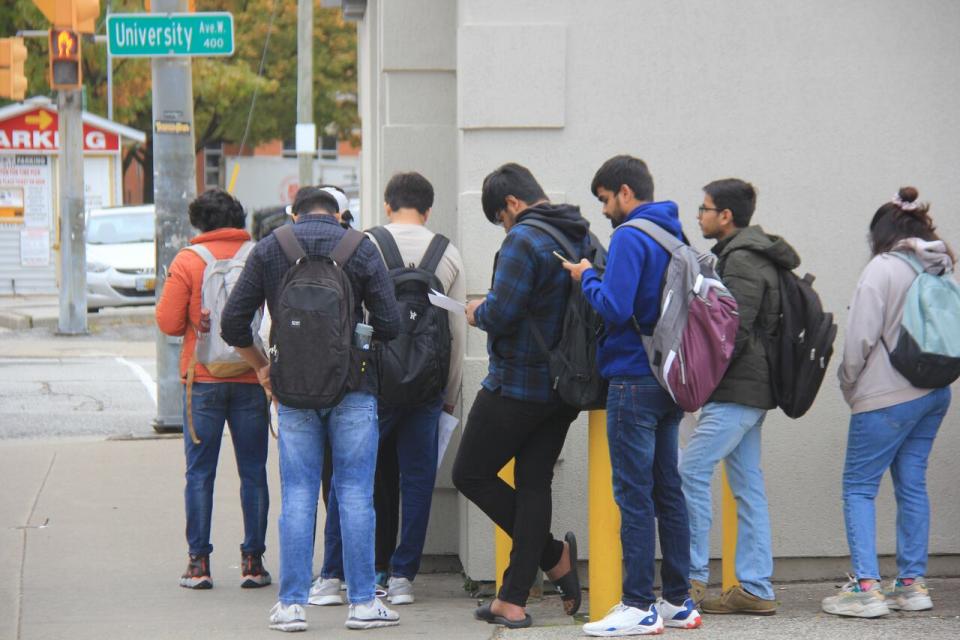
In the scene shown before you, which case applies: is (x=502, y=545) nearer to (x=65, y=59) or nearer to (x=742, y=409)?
(x=742, y=409)

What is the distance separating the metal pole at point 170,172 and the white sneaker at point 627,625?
612 cm

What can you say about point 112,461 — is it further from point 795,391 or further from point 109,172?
point 109,172

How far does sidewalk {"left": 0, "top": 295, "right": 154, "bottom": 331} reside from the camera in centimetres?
1986

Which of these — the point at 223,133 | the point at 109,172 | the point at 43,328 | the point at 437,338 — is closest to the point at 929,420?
the point at 437,338

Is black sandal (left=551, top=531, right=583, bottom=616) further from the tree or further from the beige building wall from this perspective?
the tree

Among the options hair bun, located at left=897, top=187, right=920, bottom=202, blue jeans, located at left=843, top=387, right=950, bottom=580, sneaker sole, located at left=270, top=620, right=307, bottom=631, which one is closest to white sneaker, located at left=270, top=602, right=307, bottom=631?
sneaker sole, located at left=270, top=620, right=307, bottom=631

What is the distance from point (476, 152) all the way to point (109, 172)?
2205 centimetres

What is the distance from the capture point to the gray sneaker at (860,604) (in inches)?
228

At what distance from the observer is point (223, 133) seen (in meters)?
42.2

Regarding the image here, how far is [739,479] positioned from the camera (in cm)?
591

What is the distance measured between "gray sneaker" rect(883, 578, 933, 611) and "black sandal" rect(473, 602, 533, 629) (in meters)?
1.52

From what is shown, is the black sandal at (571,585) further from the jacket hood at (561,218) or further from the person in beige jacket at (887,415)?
the jacket hood at (561,218)

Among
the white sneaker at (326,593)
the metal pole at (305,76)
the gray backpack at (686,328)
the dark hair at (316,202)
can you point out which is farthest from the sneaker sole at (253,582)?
the metal pole at (305,76)

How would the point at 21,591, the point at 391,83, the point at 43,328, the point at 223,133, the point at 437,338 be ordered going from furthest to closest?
the point at 223,133
the point at 43,328
the point at 391,83
the point at 21,591
the point at 437,338
